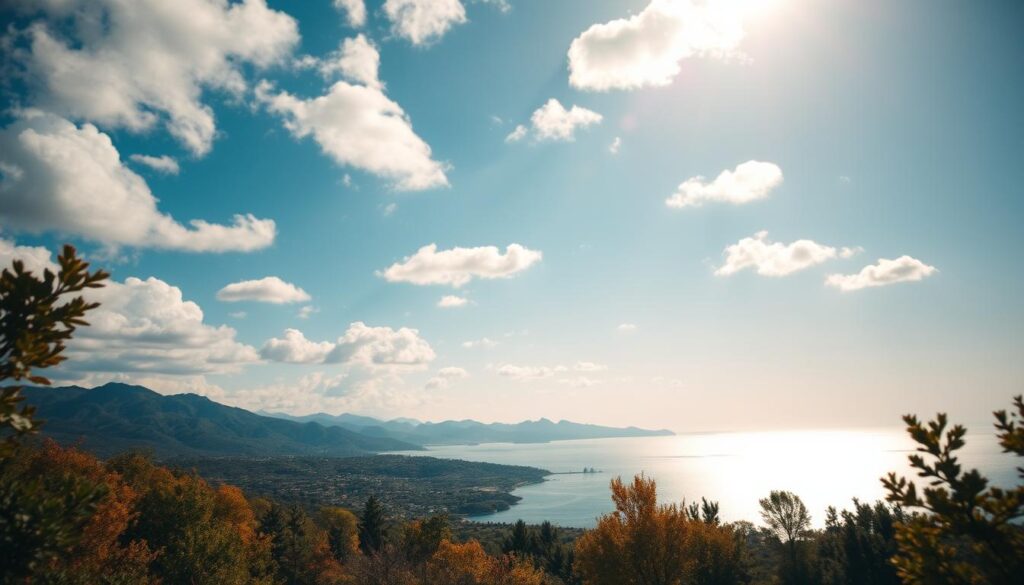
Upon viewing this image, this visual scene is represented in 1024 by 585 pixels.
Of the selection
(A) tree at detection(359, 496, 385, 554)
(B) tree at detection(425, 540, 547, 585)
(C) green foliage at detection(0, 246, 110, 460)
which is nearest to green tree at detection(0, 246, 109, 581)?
(C) green foliage at detection(0, 246, 110, 460)

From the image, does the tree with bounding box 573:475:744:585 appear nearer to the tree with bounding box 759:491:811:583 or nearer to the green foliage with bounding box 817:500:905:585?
the tree with bounding box 759:491:811:583

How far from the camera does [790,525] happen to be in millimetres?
54688

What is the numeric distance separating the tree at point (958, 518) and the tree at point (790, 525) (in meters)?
53.2

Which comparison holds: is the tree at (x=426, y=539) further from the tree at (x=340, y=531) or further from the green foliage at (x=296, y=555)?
the green foliage at (x=296, y=555)

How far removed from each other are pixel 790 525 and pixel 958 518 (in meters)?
60.2

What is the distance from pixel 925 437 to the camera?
7.45 meters

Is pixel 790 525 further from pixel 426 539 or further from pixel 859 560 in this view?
pixel 426 539

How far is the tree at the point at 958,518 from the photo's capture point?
678 centimetres

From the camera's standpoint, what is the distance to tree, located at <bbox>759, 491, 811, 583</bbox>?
50812 mm

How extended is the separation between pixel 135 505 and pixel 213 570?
19.9 m

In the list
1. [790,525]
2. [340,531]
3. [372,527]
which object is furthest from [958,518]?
[340,531]

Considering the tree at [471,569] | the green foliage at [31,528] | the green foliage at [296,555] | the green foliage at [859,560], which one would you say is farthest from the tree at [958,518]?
the green foliage at [296,555]

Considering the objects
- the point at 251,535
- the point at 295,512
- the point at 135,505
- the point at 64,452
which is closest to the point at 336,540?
the point at 295,512

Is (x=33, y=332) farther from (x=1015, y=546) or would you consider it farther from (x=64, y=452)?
(x=64, y=452)
